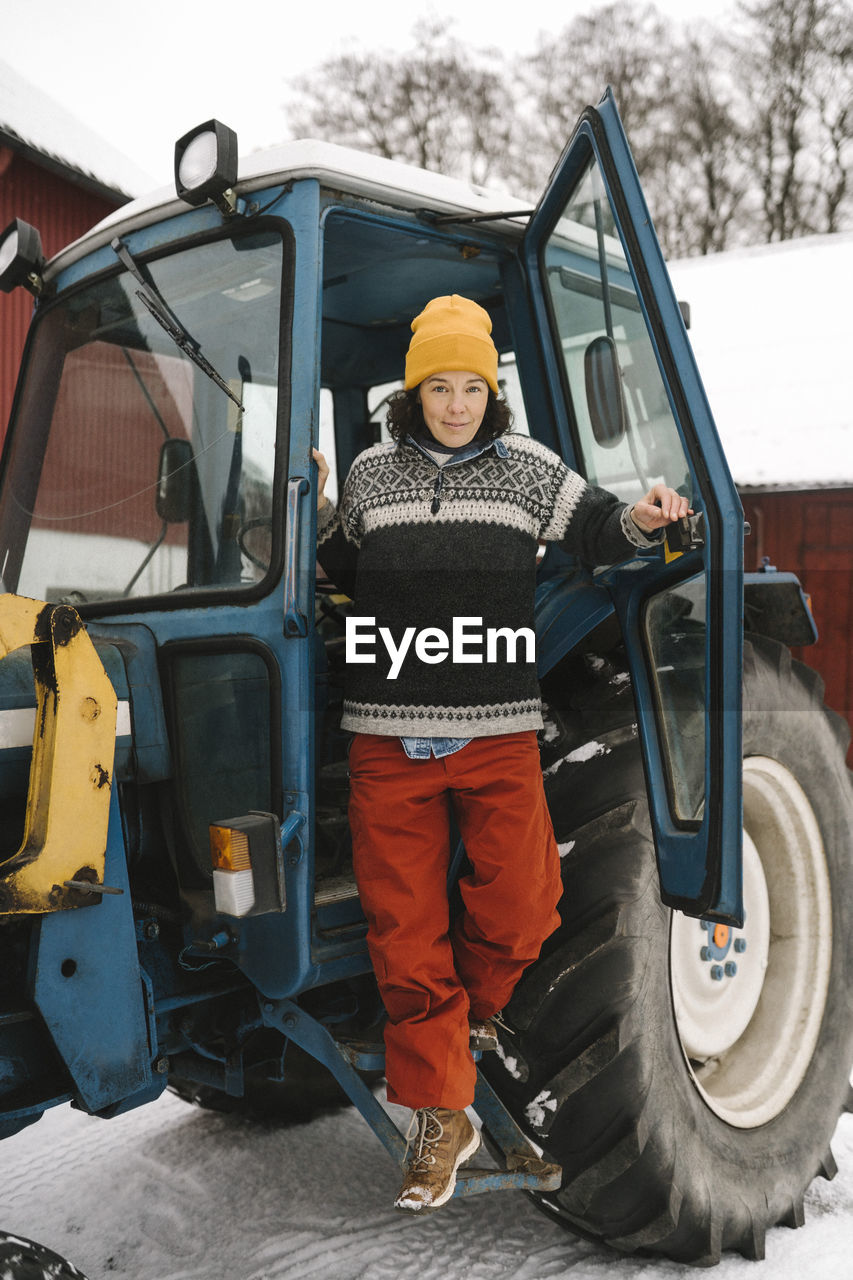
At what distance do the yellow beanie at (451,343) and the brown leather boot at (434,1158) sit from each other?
→ 1332 mm

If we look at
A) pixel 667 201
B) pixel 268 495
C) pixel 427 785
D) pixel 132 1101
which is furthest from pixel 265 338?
pixel 667 201

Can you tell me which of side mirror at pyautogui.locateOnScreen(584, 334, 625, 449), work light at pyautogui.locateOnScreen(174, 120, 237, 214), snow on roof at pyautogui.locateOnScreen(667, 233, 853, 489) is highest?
snow on roof at pyautogui.locateOnScreen(667, 233, 853, 489)

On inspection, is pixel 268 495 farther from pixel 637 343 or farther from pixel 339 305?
pixel 339 305

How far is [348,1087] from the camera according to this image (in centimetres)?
211

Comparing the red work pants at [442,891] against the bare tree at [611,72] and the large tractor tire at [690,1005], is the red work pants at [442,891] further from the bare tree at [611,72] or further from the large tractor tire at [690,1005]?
the bare tree at [611,72]

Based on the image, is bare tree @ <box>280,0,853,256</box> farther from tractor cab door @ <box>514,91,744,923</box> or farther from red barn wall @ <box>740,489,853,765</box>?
tractor cab door @ <box>514,91,744,923</box>

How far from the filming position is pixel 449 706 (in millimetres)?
2002

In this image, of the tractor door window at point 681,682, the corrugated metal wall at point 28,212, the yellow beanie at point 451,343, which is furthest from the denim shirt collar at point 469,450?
the corrugated metal wall at point 28,212

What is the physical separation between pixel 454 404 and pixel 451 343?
11cm

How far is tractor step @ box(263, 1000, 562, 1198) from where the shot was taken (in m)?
2.05

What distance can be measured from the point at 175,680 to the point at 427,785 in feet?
1.71

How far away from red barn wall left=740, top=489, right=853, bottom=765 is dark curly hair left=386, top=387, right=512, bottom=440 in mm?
7321

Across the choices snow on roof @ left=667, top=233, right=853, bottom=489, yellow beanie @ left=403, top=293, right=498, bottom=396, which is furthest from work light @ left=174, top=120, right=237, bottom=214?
snow on roof @ left=667, top=233, right=853, bottom=489

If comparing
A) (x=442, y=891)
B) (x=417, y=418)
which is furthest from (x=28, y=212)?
(x=442, y=891)
